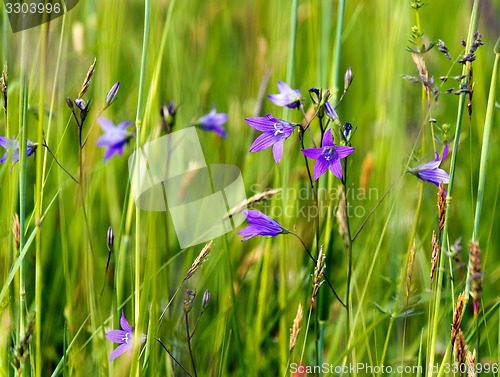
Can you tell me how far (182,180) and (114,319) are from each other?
0.47 meters

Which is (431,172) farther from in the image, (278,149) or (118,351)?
(118,351)

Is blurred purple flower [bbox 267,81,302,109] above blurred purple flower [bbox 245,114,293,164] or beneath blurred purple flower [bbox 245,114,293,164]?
above

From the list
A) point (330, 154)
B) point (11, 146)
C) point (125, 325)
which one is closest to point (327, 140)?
point (330, 154)

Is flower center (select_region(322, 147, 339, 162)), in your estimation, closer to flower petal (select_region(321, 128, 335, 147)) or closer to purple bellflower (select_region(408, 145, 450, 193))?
flower petal (select_region(321, 128, 335, 147))

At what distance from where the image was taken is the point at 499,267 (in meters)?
1.52

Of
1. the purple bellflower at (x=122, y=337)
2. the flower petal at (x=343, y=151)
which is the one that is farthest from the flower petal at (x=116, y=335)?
the flower petal at (x=343, y=151)

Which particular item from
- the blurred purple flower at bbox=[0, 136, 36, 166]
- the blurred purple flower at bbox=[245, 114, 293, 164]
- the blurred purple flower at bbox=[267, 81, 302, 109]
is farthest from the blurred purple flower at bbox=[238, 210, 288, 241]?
the blurred purple flower at bbox=[0, 136, 36, 166]

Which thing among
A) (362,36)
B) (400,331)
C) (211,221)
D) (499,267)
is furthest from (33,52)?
(362,36)

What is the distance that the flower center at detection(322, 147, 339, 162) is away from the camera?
933mm

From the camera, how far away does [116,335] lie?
1.00 meters

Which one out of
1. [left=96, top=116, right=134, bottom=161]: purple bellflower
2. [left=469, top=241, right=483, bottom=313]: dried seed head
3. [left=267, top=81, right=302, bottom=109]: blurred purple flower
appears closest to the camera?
[left=469, top=241, right=483, bottom=313]: dried seed head

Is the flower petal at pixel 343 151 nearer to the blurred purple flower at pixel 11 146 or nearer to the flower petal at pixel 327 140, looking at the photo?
the flower petal at pixel 327 140

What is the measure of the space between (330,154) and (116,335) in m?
0.57

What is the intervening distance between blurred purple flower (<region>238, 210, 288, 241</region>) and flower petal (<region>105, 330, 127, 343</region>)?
1.08 feet
